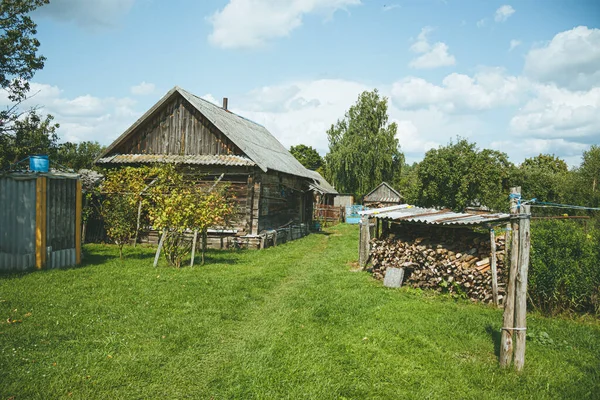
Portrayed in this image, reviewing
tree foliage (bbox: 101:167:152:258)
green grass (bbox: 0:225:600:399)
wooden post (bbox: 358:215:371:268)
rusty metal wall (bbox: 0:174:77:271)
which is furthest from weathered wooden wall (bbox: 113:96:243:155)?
green grass (bbox: 0:225:600:399)

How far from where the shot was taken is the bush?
→ 748 centimetres

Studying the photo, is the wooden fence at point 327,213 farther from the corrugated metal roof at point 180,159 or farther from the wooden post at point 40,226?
the wooden post at point 40,226

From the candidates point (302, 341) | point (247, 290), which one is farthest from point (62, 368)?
point (247, 290)

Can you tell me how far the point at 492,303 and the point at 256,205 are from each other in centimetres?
949

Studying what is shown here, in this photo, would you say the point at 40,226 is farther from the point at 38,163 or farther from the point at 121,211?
the point at 121,211

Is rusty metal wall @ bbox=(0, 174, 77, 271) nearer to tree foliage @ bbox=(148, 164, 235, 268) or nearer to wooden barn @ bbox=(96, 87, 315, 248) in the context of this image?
tree foliage @ bbox=(148, 164, 235, 268)

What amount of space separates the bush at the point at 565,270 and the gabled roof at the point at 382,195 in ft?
104

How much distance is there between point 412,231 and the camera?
10930mm

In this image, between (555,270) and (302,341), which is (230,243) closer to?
(302,341)

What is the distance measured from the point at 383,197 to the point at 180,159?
27.9 meters

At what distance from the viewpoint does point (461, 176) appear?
31031 millimetres

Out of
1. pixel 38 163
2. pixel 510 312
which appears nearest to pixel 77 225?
pixel 38 163

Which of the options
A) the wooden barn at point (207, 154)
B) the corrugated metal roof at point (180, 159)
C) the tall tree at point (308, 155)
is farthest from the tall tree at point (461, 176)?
the tall tree at point (308, 155)

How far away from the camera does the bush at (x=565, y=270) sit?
24.6ft
